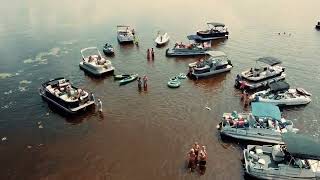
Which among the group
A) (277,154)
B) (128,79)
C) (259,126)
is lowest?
(277,154)

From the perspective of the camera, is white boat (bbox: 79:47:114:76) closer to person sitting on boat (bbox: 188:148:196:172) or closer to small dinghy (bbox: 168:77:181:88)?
small dinghy (bbox: 168:77:181:88)

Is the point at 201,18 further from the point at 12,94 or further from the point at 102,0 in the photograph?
the point at 12,94

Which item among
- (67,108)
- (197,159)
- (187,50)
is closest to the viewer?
(197,159)

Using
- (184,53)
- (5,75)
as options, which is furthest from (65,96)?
(184,53)

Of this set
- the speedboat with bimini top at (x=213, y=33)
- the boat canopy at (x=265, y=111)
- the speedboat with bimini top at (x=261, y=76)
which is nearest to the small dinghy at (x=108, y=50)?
the speedboat with bimini top at (x=213, y=33)

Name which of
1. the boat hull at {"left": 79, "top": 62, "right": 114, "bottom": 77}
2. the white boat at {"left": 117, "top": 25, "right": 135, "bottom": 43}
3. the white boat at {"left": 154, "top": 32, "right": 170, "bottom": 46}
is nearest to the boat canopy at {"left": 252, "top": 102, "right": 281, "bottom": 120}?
the boat hull at {"left": 79, "top": 62, "right": 114, "bottom": 77}

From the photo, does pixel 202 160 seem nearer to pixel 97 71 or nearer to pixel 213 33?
pixel 97 71

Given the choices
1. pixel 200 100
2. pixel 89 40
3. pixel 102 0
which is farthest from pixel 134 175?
pixel 102 0
